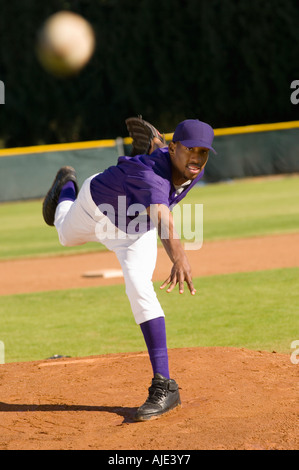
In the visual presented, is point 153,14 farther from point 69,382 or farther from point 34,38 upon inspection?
point 69,382

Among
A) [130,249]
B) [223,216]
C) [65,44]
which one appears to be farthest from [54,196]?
[65,44]

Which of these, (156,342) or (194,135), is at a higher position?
(194,135)

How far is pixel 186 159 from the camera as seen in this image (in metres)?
4.08

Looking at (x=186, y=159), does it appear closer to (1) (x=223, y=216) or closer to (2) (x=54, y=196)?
(2) (x=54, y=196)

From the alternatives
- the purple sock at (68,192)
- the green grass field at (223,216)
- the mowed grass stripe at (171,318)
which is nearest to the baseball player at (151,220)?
the purple sock at (68,192)

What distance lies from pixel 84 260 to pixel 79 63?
15169 mm

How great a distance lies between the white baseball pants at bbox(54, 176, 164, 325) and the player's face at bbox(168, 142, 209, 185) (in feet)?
1.21

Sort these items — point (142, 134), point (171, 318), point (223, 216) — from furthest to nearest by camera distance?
point (223, 216)
point (171, 318)
point (142, 134)

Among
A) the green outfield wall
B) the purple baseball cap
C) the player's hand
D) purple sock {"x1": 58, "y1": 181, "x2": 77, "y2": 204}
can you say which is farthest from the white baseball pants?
the green outfield wall

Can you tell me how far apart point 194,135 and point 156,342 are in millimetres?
1099

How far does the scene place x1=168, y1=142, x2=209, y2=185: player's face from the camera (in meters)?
4.06

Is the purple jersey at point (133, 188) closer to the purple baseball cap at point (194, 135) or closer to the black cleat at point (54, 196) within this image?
the purple baseball cap at point (194, 135)

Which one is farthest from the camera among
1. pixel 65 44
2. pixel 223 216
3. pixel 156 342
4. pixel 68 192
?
pixel 65 44

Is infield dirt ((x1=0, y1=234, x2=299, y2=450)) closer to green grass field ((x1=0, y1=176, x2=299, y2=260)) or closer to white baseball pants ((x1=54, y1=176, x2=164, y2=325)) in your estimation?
white baseball pants ((x1=54, y1=176, x2=164, y2=325))
